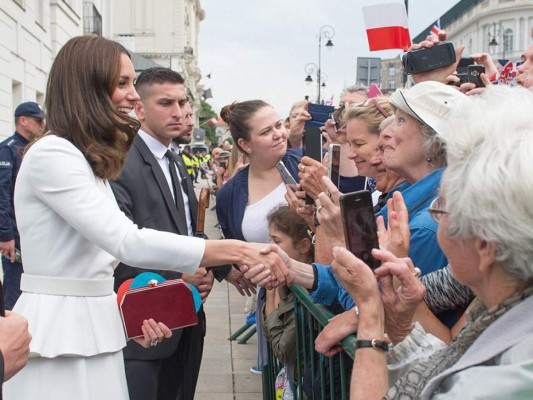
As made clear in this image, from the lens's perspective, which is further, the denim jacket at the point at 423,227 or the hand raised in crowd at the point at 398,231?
the denim jacket at the point at 423,227

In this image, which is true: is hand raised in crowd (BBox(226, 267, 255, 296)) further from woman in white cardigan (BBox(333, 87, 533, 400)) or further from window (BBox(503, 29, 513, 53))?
window (BBox(503, 29, 513, 53))

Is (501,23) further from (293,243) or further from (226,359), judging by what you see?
(293,243)

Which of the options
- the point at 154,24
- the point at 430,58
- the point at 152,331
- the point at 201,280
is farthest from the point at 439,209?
the point at 154,24

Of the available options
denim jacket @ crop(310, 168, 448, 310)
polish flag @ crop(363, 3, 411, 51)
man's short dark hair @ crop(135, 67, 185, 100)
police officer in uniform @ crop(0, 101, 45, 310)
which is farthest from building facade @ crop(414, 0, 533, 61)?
denim jacket @ crop(310, 168, 448, 310)

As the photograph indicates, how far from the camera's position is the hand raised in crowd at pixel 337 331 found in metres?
2.28

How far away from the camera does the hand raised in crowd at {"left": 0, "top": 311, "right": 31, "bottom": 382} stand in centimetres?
190

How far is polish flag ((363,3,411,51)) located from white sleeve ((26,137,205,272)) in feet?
11.5

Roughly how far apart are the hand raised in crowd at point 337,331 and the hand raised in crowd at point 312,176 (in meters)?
1.29

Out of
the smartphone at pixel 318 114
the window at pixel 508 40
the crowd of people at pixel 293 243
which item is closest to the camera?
the crowd of people at pixel 293 243

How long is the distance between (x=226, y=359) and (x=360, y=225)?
4.52 meters

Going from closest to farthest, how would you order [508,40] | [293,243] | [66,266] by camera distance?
[66,266]
[293,243]
[508,40]

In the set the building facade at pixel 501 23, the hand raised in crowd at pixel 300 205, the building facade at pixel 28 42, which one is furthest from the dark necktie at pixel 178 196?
the building facade at pixel 501 23

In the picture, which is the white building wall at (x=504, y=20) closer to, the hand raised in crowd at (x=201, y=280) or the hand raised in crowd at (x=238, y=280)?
the hand raised in crowd at (x=238, y=280)

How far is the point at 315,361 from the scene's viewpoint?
10.1 ft
